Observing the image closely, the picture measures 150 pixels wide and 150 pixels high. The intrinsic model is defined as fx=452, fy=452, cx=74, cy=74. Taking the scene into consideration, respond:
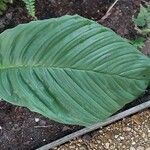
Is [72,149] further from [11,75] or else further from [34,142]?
[11,75]

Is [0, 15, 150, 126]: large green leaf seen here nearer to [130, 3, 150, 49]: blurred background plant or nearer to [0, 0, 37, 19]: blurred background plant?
[0, 0, 37, 19]: blurred background plant

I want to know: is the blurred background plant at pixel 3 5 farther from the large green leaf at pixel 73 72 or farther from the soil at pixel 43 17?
the large green leaf at pixel 73 72

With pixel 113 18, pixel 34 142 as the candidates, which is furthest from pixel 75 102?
pixel 113 18

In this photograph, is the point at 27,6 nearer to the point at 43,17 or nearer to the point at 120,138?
the point at 43,17

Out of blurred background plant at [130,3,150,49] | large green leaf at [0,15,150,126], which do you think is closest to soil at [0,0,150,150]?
blurred background plant at [130,3,150,49]

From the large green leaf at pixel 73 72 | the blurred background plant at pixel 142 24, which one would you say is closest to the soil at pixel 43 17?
the blurred background plant at pixel 142 24
